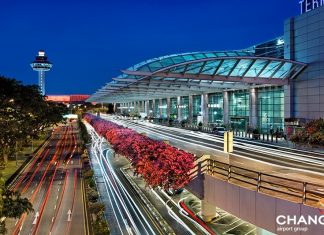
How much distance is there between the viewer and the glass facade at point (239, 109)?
6041 centimetres

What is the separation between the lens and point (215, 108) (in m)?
74.7

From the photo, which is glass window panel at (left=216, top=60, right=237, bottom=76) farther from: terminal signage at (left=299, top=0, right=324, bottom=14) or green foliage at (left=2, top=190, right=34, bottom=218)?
green foliage at (left=2, top=190, right=34, bottom=218)

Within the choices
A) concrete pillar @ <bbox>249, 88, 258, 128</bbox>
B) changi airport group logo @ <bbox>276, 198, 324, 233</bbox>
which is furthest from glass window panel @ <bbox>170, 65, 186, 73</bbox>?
changi airport group logo @ <bbox>276, 198, 324, 233</bbox>

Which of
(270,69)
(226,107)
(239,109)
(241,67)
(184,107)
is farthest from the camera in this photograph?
(184,107)

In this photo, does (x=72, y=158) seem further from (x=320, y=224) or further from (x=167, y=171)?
(x=320, y=224)

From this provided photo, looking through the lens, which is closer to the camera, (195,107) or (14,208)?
(14,208)

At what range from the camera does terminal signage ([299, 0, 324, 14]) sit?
41.5 metres

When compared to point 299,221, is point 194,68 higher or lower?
higher

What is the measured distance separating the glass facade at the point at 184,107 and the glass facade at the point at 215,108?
1665 cm

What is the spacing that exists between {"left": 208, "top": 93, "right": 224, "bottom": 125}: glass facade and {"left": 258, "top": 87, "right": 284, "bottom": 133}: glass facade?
621 inches

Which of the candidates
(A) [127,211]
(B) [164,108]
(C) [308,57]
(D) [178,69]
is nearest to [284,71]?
(C) [308,57]

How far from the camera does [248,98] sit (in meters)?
59.7

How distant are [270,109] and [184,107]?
1695 inches

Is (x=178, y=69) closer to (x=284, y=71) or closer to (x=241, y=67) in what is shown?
(x=241, y=67)
